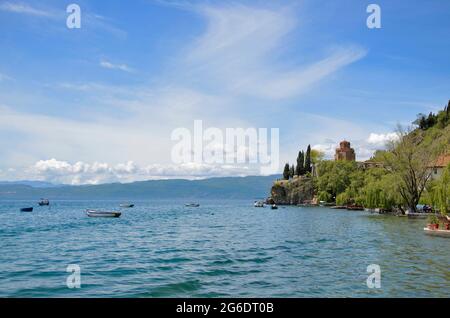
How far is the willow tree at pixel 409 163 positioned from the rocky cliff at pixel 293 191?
3194 inches

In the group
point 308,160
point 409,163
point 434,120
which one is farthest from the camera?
point 308,160

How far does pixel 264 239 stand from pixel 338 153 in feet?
416

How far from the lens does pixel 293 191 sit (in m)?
158

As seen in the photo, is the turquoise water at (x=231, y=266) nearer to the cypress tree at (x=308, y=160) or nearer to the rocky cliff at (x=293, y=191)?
the rocky cliff at (x=293, y=191)

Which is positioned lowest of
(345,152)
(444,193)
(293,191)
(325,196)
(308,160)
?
(325,196)

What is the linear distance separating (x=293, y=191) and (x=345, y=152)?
2371 centimetres

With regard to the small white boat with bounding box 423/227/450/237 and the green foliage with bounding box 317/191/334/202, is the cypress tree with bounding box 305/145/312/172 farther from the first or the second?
the small white boat with bounding box 423/227/450/237

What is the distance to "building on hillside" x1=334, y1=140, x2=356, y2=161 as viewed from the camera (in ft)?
520

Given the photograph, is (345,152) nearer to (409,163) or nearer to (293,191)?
(293,191)

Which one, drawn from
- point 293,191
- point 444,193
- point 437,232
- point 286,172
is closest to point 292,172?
point 286,172

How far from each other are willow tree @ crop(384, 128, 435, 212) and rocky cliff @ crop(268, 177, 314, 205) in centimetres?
8113

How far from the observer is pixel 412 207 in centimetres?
6912

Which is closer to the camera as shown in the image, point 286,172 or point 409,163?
point 409,163
